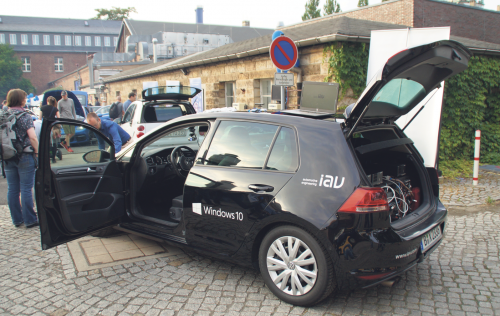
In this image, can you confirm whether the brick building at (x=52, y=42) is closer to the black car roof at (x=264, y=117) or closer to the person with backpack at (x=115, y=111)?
the person with backpack at (x=115, y=111)

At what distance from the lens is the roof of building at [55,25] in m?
76.2

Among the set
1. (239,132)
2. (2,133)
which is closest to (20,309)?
(239,132)

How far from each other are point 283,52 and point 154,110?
4.10 meters

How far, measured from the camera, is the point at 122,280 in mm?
3795

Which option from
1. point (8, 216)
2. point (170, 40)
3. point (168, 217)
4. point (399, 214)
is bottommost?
point (8, 216)

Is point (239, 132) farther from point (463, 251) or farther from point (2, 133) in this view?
point (2, 133)

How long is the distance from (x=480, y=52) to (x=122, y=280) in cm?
1020

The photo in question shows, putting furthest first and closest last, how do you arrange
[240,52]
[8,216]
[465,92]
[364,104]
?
1. [240,52]
2. [465,92]
3. [8,216]
4. [364,104]

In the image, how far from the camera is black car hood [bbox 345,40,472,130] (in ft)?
9.64

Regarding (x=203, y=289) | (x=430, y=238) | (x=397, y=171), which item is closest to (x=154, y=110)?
(x=203, y=289)

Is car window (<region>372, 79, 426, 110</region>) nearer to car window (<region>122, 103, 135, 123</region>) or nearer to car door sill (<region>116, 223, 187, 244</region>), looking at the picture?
car door sill (<region>116, 223, 187, 244</region>)

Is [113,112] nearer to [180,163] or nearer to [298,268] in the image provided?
[180,163]

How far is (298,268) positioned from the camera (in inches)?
122

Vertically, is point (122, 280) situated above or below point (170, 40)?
below
